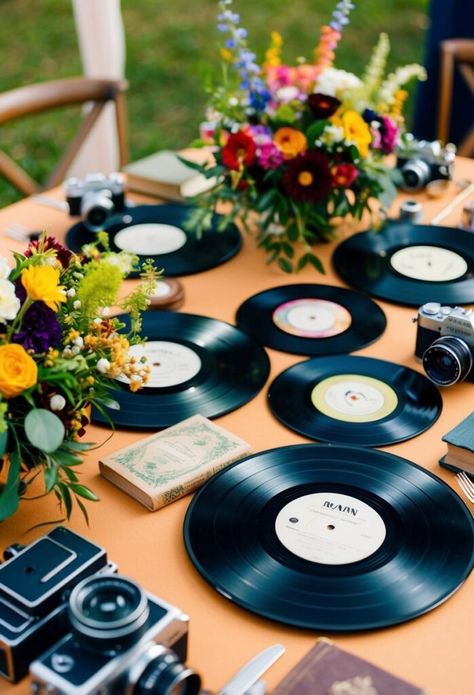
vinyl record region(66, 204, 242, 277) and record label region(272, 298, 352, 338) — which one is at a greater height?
vinyl record region(66, 204, 242, 277)

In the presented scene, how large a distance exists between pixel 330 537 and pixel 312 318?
0.63 meters

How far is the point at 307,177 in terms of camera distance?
1.89 m

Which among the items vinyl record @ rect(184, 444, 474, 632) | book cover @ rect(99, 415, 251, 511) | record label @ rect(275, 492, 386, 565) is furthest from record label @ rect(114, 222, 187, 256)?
record label @ rect(275, 492, 386, 565)

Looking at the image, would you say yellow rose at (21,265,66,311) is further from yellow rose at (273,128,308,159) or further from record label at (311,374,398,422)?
yellow rose at (273,128,308,159)

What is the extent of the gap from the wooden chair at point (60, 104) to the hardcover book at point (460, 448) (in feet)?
5.07

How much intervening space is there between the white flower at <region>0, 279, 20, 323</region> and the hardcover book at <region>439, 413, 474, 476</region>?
641mm

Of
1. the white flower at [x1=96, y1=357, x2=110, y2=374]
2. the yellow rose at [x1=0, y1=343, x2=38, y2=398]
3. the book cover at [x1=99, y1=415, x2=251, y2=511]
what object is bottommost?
the book cover at [x1=99, y1=415, x2=251, y2=511]

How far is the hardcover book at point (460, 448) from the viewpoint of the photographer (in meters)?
1.36

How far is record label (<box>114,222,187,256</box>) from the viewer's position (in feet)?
6.63

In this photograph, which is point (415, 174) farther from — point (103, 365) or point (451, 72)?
point (103, 365)

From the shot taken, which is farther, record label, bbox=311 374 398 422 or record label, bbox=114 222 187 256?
record label, bbox=114 222 187 256

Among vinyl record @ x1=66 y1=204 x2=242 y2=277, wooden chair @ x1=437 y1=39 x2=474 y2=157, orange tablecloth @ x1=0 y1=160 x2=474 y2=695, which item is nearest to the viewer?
orange tablecloth @ x1=0 y1=160 x2=474 y2=695

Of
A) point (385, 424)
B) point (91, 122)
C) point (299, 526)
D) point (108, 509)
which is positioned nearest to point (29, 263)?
point (108, 509)

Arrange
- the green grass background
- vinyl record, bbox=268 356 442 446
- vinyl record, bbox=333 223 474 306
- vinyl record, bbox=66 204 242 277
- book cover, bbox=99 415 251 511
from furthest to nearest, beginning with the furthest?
1. the green grass background
2. vinyl record, bbox=66 204 242 277
3. vinyl record, bbox=333 223 474 306
4. vinyl record, bbox=268 356 442 446
5. book cover, bbox=99 415 251 511
